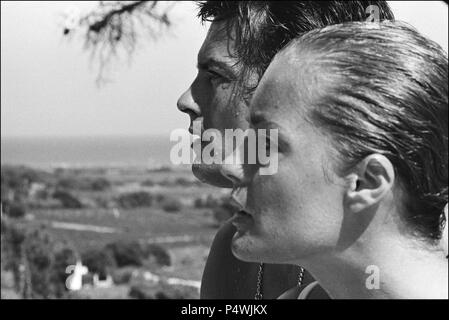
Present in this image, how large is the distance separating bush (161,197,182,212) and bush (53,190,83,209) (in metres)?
1.98

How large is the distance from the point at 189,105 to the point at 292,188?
538 millimetres

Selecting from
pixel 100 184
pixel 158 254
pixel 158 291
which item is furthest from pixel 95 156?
pixel 158 291

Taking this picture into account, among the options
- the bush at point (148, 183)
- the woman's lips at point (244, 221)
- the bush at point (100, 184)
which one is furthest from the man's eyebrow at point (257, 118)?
the bush at point (100, 184)

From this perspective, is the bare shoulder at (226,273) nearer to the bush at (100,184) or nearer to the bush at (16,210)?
the bush at (16,210)

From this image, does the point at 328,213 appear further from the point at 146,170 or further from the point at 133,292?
the point at 146,170

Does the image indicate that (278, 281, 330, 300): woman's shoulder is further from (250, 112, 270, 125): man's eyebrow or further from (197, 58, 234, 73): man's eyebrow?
(197, 58, 234, 73): man's eyebrow

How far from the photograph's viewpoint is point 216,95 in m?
1.52

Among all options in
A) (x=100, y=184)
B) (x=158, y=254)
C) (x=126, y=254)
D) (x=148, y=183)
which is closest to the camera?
(x=126, y=254)

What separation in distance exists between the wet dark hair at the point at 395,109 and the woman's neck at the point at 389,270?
→ 36 millimetres

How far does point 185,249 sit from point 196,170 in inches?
505

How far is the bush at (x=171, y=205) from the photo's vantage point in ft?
60.2

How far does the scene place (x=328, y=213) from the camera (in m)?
1.03

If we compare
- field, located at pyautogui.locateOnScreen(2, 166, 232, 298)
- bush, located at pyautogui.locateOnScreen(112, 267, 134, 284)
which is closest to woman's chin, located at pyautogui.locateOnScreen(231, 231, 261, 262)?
field, located at pyautogui.locateOnScreen(2, 166, 232, 298)

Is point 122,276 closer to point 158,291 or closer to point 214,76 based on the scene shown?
point 158,291
